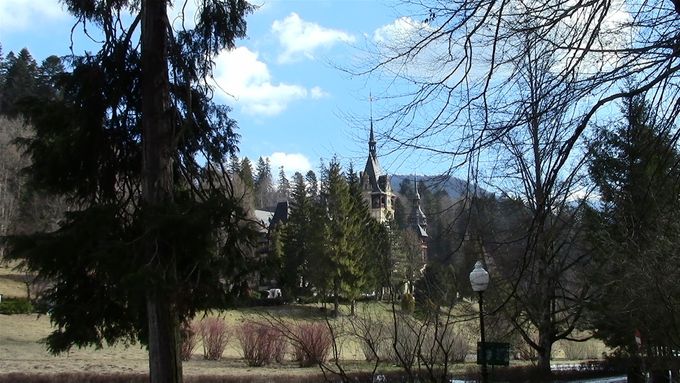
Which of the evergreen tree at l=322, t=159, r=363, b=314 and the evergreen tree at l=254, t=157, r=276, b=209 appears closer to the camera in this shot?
the evergreen tree at l=322, t=159, r=363, b=314

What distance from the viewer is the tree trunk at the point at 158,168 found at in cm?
850

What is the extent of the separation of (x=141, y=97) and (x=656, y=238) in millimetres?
8259

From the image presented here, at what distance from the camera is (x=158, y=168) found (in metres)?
9.23

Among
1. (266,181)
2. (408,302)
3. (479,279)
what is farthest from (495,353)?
(266,181)

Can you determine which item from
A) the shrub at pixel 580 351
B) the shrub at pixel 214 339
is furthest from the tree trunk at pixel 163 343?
the shrub at pixel 580 351

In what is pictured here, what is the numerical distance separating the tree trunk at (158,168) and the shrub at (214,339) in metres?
22.0

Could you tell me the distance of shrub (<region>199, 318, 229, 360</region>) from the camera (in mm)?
30531

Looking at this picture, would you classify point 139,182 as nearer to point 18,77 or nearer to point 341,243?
point 341,243

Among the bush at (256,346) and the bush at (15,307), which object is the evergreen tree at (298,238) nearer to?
the bush at (15,307)

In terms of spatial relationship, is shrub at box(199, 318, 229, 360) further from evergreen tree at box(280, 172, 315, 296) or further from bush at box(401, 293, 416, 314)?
evergreen tree at box(280, 172, 315, 296)

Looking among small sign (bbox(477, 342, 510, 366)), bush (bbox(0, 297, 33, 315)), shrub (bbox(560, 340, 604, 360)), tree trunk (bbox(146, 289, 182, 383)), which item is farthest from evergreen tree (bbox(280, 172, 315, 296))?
tree trunk (bbox(146, 289, 182, 383))

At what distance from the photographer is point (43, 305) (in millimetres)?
9695

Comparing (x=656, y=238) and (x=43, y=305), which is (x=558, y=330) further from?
(x=43, y=305)

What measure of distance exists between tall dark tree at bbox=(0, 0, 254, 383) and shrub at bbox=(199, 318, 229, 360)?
20999mm
